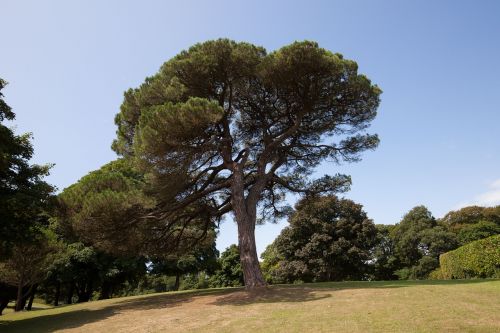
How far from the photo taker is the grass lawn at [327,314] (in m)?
7.33

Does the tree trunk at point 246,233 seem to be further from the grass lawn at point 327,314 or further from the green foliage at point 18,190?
the green foliage at point 18,190

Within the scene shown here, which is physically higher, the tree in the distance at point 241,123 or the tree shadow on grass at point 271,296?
the tree in the distance at point 241,123

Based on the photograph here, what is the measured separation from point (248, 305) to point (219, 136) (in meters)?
7.39

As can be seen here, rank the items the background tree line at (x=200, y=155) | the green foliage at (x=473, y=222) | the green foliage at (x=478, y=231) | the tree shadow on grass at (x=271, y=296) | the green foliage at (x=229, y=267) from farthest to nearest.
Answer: the green foliage at (x=473, y=222) → the green foliage at (x=478, y=231) → the green foliage at (x=229, y=267) → the background tree line at (x=200, y=155) → the tree shadow on grass at (x=271, y=296)

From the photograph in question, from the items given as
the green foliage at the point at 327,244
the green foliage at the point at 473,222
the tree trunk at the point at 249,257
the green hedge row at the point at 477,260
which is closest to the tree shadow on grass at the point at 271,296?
the tree trunk at the point at 249,257

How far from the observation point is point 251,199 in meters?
15.7

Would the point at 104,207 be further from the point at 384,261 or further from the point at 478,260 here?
the point at 384,261

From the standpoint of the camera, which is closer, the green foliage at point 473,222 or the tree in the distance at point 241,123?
the tree in the distance at point 241,123

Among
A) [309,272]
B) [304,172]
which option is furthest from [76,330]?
[309,272]

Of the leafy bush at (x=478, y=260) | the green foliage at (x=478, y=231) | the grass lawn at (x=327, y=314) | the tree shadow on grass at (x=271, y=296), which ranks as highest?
the green foliage at (x=478, y=231)

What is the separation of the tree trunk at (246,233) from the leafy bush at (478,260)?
1006cm

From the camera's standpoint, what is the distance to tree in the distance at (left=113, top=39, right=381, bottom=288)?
13520mm

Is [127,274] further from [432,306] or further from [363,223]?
[432,306]

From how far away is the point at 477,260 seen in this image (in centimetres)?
1678
